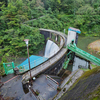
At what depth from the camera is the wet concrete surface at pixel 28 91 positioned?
6676 mm

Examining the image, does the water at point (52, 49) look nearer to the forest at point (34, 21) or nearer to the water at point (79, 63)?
the forest at point (34, 21)

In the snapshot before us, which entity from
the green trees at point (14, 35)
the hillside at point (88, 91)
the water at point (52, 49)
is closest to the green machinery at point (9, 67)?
the hillside at point (88, 91)

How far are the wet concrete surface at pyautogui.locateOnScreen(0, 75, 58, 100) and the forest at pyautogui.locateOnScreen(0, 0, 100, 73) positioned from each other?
278cm

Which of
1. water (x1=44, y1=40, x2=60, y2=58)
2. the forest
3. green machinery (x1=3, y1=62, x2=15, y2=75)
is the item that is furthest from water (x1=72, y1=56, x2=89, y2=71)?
green machinery (x1=3, y1=62, x2=15, y2=75)

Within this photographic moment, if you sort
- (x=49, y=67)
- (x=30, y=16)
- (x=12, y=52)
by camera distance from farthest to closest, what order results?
(x=30, y=16) < (x=12, y=52) < (x=49, y=67)

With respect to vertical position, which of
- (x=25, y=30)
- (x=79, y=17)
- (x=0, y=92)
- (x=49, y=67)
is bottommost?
(x=0, y=92)

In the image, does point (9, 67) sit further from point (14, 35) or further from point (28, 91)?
point (14, 35)

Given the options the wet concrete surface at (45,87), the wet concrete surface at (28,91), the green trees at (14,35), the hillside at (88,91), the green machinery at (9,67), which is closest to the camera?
the hillside at (88,91)

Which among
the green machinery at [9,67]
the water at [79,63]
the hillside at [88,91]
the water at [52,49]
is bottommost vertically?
the water at [79,63]

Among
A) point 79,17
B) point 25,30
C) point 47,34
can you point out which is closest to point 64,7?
point 79,17

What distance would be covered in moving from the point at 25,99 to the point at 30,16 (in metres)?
27.3

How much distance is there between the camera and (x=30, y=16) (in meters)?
28.6

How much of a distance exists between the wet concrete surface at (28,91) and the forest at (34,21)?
2.78m

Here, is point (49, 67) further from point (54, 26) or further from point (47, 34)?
point (54, 26)
